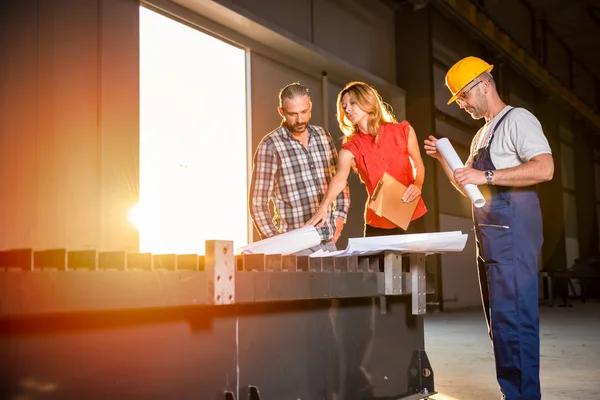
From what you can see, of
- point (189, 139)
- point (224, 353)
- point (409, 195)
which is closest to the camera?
point (224, 353)

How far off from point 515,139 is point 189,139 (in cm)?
390

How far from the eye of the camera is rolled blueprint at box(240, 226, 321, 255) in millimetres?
2273

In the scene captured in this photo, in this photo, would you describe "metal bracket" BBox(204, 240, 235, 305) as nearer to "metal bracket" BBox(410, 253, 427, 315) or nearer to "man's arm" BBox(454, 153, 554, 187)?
"man's arm" BBox(454, 153, 554, 187)

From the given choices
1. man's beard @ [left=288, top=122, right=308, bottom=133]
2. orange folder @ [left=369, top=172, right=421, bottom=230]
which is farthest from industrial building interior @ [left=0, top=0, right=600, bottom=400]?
man's beard @ [left=288, top=122, right=308, bottom=133]

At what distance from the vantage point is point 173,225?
5609 millimetres

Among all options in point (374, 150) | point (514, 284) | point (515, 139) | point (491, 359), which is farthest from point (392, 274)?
point (491, 359)

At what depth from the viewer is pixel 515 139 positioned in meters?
2.36

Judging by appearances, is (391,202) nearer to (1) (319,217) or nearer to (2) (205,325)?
(1) (319,217)

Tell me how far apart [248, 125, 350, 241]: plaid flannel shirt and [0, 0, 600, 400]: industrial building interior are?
0.69 m

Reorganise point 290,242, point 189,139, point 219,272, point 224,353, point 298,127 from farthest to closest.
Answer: point 189,139, point 298,127, point 290,242, point 224,353, point 219,272

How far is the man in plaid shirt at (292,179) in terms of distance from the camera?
3123 mm

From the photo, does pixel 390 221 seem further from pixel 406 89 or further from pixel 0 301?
pixel 406 89

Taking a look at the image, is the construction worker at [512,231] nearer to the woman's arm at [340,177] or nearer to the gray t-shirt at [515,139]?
the gray t-shirt at [515,139]

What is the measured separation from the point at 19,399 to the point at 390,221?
5.67 feet
